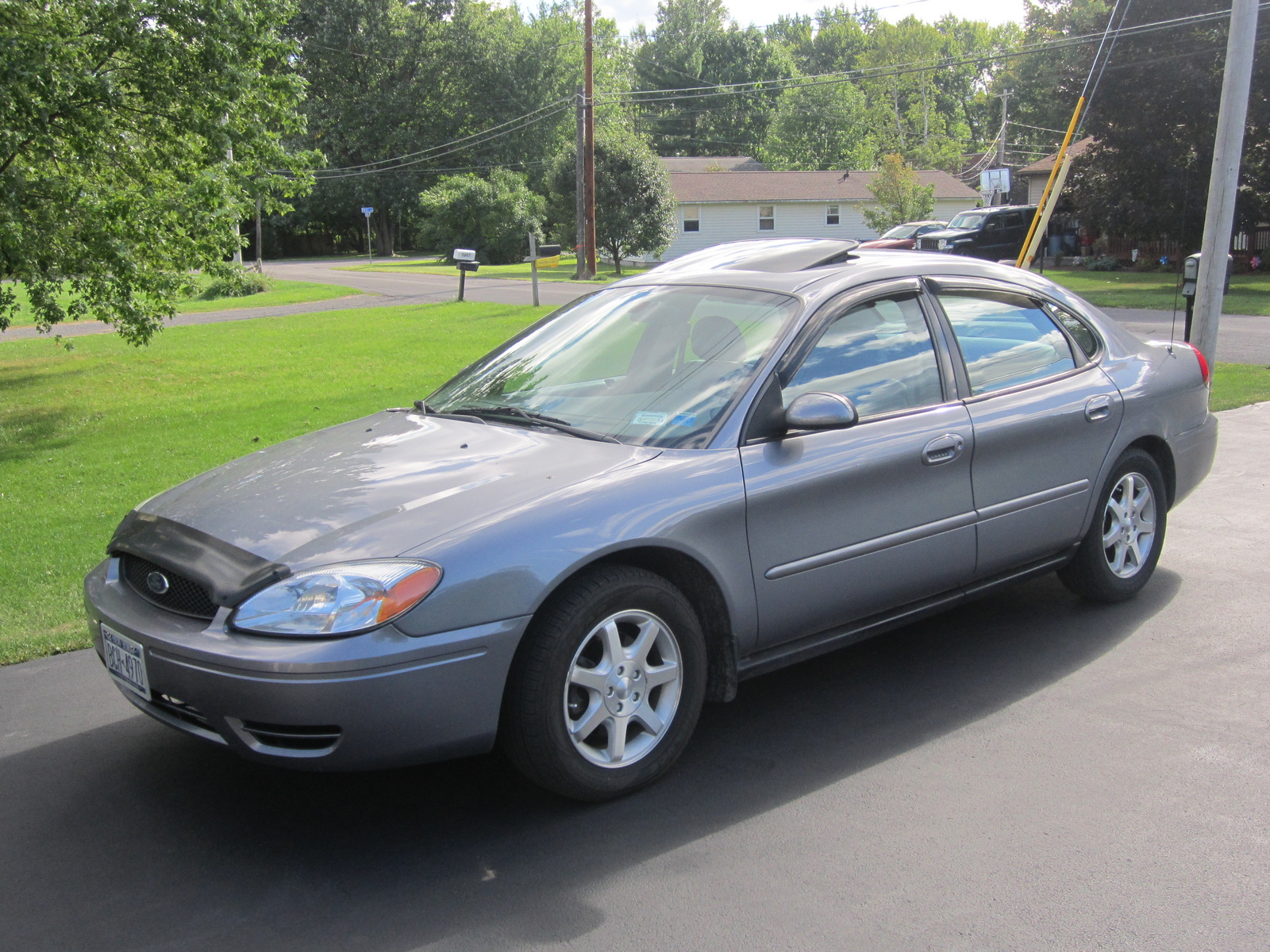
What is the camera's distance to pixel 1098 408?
492 cm

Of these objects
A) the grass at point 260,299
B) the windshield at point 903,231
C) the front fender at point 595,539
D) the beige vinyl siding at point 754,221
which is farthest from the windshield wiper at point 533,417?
the beige vinyl siding at point 754,221

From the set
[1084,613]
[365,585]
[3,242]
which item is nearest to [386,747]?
[365,585]

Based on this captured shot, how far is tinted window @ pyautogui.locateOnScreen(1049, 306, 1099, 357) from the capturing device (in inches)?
202

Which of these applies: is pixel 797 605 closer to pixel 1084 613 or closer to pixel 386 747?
pixel 386 747

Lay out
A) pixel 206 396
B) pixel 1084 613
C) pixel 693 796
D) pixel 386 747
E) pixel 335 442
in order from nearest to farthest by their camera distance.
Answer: pixel 386 747 → pixel 693 796 → pixel 335 442 → pixel 1084 613 → pixel 206 396

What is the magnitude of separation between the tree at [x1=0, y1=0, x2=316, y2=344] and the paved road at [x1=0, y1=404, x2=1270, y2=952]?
22.6 feet

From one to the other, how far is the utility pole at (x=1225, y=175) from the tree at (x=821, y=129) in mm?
64337

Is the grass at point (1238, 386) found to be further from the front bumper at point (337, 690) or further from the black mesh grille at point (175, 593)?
the black mesh grille at point (175, 593)

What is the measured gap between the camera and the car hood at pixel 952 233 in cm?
3114

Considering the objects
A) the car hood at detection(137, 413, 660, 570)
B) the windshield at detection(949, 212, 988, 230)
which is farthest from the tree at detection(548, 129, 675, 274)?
the car hood at detection(137, 413, 660, 570)

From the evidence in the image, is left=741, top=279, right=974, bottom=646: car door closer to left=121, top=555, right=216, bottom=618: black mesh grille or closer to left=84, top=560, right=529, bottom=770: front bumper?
left=84, top=560, right=529, bottom=770: front bumper

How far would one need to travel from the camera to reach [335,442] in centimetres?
427

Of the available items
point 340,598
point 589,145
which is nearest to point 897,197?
point 589,145

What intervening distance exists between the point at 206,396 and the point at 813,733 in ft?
34.2
